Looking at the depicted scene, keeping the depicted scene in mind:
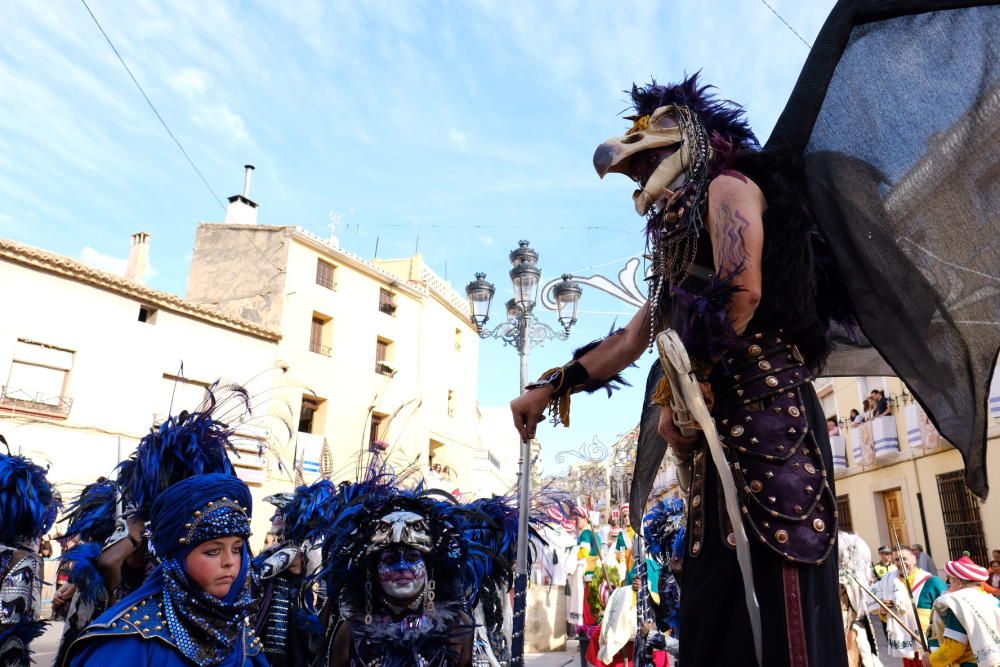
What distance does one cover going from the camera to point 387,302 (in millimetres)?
27656

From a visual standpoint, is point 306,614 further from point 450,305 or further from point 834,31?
point 450,305

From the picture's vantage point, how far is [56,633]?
12844 mm

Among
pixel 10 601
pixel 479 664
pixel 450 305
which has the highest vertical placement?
pixel 450 305

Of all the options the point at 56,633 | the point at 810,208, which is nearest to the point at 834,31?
the point at 810,208

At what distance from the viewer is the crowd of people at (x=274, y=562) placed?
8.65 ft

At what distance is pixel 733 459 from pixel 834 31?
1253 millimetres

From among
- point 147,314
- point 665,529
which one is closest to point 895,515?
point 665,529

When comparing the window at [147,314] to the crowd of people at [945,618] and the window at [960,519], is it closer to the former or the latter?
the crowd of people at [945,618]

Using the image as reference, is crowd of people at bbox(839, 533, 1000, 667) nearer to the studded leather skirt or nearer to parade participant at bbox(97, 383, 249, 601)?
the studded leather skirt

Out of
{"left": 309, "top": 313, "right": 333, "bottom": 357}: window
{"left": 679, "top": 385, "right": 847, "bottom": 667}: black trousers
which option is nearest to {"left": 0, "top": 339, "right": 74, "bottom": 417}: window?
{"left": 309, "top": 313, "right": 333, "bottom": 357}: window

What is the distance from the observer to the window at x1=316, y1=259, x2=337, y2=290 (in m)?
25.4

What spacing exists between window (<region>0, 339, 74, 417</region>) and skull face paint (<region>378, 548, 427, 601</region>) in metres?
16.5

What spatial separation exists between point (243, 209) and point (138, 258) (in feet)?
14.9

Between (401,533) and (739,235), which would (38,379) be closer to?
(401,533)
